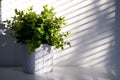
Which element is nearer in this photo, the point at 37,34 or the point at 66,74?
the point at 37,34

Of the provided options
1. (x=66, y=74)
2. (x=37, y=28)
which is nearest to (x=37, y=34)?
(x=37, y=28)

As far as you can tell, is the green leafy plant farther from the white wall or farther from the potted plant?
the white wall

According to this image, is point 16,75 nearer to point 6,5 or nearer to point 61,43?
point 61,43

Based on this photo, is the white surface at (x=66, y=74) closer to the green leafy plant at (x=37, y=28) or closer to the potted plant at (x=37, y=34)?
the potted plant at (x=37, y=34)

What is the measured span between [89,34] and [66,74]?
547 millimetres

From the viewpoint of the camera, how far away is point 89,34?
2.70 metres

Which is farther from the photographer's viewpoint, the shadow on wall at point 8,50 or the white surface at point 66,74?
the shadow on wall at point 8,50

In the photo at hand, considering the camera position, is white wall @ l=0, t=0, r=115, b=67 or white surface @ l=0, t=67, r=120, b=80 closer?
white surface @ l=0, t=67, r=120, b=80

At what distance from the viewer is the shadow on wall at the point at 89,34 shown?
2.66 meters

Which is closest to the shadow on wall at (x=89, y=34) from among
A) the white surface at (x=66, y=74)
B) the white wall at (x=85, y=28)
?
the white wall at (x=85, y=28)

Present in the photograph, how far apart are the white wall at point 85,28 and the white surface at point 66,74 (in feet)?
0.47

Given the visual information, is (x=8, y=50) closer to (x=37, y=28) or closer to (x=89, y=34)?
(x=37, y=28)

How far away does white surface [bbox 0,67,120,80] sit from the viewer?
2.28 m

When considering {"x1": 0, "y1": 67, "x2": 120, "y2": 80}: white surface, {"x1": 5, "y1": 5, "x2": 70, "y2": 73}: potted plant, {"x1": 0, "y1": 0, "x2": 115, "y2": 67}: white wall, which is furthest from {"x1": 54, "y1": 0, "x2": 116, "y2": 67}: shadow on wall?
{"x1": 5, "y1": 5, "x2": 70, "y2": 73}: potted plant
